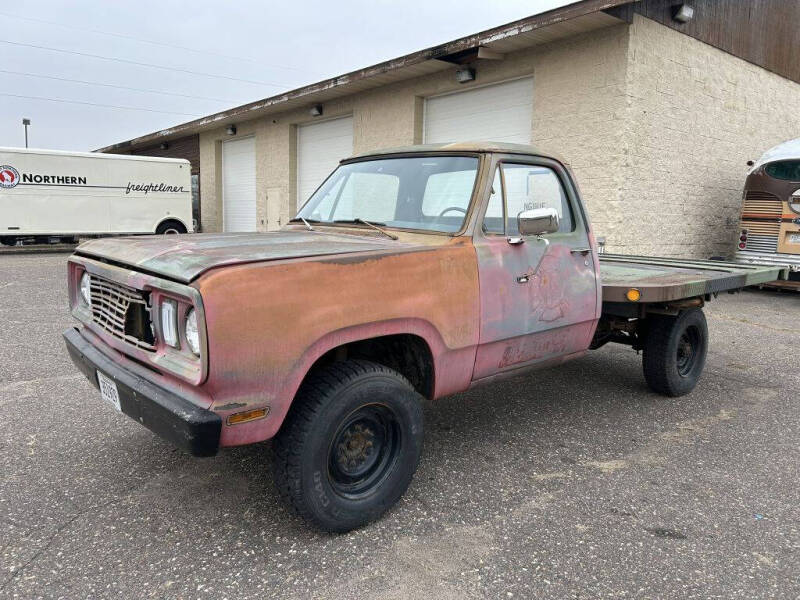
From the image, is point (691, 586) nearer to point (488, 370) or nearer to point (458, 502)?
point (458, 502)

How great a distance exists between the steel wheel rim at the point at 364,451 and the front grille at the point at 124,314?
95cm

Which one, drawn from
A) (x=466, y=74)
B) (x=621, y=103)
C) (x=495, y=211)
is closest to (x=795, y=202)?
(x=621, y=103)

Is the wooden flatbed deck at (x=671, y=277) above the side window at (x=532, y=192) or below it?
below

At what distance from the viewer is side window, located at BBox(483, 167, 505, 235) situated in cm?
323

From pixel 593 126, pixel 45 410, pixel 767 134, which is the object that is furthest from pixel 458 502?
pixel 767 134

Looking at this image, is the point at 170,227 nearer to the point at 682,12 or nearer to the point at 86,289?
the point at 682,12

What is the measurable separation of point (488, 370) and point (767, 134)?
13.6m

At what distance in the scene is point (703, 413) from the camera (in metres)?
4.42

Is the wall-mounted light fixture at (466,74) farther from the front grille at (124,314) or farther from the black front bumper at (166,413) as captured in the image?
the black front bumper at (166,413)

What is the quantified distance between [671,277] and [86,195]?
17.6 metres

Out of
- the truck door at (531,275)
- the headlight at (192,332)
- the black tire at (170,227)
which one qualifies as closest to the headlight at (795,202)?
the truck door at (531,275)

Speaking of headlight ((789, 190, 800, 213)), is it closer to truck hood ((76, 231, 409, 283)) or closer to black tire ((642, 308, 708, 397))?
black tire ((642, 308, 708, 397))

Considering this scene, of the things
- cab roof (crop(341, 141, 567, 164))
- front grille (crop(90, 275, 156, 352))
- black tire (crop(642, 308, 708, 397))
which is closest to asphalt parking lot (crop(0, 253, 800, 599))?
black tire (crop(642, 308, 708, 397))

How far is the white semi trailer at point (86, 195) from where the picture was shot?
1634 centimetres
